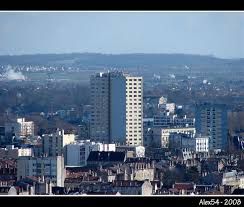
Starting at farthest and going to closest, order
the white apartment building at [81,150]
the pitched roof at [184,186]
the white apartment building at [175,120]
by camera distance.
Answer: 1. the white apartment building at [175,120]
2. the white apartment building at [81,150]
3. the pitched roof at [184,186]

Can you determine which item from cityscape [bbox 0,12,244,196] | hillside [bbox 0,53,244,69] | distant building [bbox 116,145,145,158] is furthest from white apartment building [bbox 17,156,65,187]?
distant building [bbox 116,145,145,158]

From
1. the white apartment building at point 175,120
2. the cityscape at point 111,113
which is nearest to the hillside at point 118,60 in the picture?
the cityscape at point 111,113

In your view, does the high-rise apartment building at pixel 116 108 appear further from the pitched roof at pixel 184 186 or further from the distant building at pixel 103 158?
the pitched roof at pixel 184 186

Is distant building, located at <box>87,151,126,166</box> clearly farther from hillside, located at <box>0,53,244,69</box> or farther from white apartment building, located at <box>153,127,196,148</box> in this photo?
hillside, located at <box>0,53,244,69</box>

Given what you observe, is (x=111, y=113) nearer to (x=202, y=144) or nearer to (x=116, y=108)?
(x=116, y=108)

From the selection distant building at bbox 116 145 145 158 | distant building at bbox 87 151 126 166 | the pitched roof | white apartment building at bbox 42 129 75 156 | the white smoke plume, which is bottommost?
the pitched roof

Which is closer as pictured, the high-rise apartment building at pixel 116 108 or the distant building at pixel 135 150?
the high-rise apartment building at pixel 116 108
